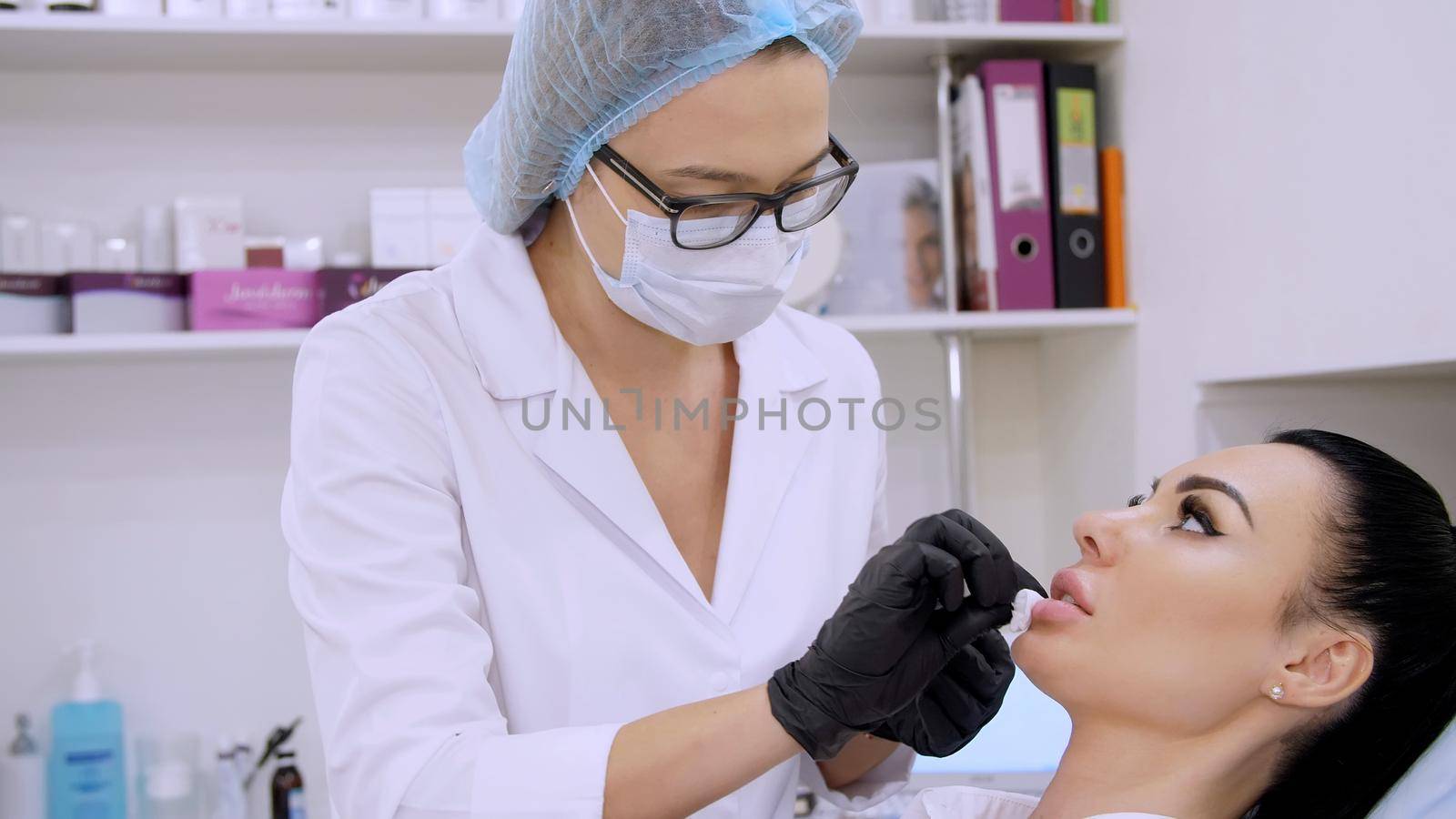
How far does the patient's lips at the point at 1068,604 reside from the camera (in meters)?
1.21

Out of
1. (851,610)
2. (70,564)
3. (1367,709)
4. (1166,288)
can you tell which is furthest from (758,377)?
(70,564)

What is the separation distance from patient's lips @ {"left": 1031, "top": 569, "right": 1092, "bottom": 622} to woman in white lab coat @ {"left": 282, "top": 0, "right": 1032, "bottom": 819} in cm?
8

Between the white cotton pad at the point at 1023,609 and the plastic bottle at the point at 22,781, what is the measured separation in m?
1.72

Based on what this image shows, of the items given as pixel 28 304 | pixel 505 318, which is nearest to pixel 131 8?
pixel 28 304

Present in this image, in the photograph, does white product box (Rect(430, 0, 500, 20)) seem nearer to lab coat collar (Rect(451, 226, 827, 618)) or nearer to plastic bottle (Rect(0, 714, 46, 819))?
lab coat collar (Rect(451, 226, 827, 618))

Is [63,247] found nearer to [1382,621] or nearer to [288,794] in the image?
[288,794]

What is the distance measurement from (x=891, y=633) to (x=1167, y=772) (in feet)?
1.34

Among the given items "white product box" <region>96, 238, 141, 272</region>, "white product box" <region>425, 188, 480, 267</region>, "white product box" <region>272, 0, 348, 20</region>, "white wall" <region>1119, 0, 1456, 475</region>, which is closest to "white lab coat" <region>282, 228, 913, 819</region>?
"white wall" <region>1119, 0, 1456, 475</region>

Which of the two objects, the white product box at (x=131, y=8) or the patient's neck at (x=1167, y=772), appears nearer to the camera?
the patient's neck at (x=1167, y=772)

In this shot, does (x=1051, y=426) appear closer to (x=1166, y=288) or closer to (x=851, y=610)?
(x=1166, y=288)

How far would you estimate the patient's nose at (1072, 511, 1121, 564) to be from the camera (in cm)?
122

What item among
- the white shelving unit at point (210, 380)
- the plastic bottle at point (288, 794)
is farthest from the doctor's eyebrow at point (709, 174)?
the plastic bottle at point (288, 794)

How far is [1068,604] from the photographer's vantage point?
1225mm

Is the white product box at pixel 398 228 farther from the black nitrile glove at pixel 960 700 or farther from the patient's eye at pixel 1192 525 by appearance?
the patient's eye at pixel 1192 525
